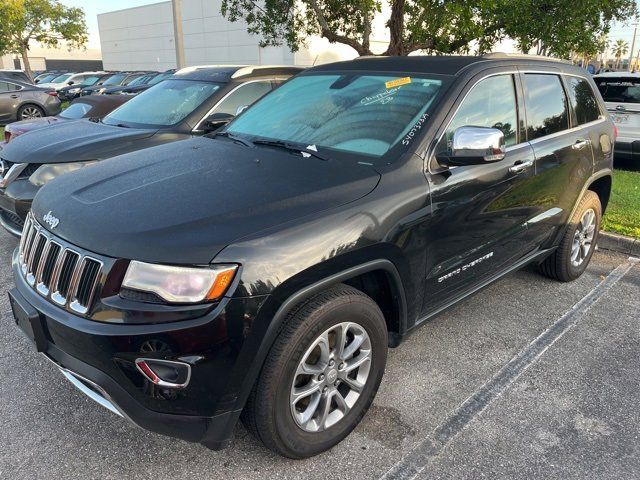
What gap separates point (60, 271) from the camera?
2324 millimetres

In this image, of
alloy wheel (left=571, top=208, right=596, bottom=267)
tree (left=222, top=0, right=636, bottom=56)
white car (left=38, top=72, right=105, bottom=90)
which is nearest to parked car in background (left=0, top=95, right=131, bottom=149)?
tree (left=222, top=0, right=636, bottom=56)

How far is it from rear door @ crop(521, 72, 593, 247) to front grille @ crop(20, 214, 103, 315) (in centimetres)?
283

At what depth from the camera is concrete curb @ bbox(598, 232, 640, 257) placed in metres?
5.30

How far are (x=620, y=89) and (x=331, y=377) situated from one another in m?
8.71

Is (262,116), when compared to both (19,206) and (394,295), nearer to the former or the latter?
(394,295)

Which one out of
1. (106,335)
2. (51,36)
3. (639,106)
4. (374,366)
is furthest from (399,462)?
(51,36)

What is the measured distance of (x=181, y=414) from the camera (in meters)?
2.12

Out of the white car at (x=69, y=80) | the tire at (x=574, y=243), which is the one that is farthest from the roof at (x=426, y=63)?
the white car at (x=69, y=80)

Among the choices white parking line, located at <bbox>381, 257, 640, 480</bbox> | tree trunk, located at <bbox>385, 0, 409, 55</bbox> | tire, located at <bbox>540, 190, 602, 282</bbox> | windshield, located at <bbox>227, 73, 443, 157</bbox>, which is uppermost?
tree trunk, located at <bbox>385, 0, 409, 55</bbox>

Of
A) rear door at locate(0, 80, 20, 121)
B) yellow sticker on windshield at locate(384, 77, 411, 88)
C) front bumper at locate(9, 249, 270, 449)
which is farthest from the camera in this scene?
rear door at locate(0, 80, 20, 121)

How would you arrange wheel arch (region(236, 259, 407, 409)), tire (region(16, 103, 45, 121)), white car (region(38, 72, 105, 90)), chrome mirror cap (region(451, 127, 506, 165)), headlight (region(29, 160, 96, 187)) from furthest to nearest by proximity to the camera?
white car (region(38, 72, 105, 90)), tire (region(16, 103, 45, 121)), headlight (region(29, 160, 96, 187)), chrome mirror cap (region(451, 127, 506, 165)), wheel arch (region(236, 259, 407, 409))

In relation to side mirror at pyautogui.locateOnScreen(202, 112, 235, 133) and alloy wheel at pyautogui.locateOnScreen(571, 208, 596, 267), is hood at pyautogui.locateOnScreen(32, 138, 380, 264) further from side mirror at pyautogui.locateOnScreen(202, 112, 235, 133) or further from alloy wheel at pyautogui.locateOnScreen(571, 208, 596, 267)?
alloy wheel at pyautogui.locateOnScreen(571, 208, 596, 267)

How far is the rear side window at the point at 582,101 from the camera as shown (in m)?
4.27

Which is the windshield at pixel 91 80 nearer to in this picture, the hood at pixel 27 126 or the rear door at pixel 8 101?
the rear door at pixel 8 101
